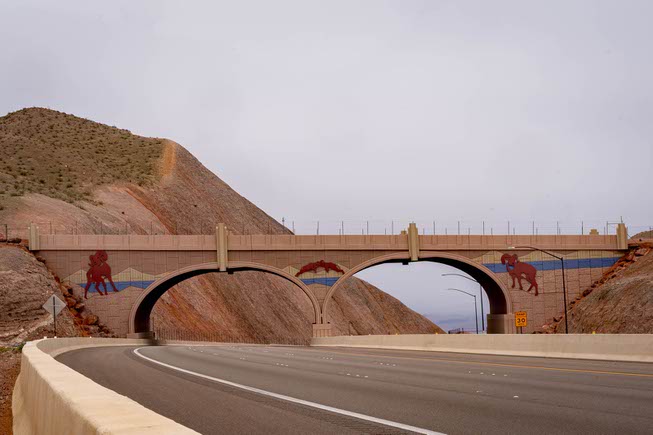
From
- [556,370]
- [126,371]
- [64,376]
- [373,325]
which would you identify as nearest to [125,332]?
[126,371]

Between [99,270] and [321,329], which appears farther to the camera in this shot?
[321,329]

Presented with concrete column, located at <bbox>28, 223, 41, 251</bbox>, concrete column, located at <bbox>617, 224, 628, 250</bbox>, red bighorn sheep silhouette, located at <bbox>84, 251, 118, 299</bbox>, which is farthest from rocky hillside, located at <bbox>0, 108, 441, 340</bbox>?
concrete column, located at <bbox>617, 224, 628, 250</bbox>

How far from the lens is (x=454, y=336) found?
123 feet

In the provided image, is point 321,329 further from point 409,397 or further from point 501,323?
point 409,397

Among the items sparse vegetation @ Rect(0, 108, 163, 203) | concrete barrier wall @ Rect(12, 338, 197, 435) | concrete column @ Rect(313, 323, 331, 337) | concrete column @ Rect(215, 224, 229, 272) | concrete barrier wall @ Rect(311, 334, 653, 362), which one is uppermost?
sparse vegetation @ Rect(0, 108, 163, 203)

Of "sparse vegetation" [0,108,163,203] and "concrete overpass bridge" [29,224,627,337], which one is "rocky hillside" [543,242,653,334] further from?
"sparse vegetation" [0,108,163,203]

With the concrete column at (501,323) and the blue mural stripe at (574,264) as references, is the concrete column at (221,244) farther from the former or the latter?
the concrete column at (501,323)

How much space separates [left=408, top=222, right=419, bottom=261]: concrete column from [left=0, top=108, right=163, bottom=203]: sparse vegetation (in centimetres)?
4254

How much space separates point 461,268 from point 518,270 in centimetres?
516

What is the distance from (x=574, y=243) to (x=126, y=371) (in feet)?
193

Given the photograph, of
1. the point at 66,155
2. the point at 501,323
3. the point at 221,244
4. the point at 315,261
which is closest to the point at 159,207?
the point at 66,155

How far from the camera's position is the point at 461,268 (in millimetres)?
75875

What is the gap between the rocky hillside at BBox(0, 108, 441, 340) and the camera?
3575 inches

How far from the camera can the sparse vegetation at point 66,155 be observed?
107500mm
